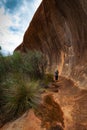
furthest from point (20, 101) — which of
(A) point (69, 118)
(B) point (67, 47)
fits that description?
(B) point (67, 47)

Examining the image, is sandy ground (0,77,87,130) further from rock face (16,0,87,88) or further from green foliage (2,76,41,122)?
rock face (16,0,87,88)

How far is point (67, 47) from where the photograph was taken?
55.5 feet

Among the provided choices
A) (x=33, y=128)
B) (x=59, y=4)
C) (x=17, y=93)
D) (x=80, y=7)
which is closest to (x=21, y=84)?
(x=17, y=93)

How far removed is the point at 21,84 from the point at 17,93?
590 mm

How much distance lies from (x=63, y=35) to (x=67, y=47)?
5.06 feet

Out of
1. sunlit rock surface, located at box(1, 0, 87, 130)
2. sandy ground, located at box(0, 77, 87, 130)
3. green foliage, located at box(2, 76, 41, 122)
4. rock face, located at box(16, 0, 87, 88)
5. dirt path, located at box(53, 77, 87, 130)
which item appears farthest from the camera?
rock face, located at box(16, 0, 87, 88)

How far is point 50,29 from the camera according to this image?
20.6m

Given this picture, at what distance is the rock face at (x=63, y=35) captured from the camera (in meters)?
12.4

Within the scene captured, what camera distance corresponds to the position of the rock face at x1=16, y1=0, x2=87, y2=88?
12.4 metres

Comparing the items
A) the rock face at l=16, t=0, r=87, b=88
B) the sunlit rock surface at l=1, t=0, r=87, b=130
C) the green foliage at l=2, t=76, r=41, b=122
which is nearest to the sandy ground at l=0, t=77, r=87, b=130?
the sunlit rock surface at l=1, t=0, r=87, b=130

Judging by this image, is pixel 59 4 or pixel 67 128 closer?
pixel 67 128

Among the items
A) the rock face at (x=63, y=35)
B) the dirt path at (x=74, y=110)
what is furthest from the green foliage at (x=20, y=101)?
the rock face at (x=63, y=35)

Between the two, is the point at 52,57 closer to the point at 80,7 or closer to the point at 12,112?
the point at 80,7

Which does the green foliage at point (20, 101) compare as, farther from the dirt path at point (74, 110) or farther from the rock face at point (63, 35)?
the rock face at point (63, 35)
